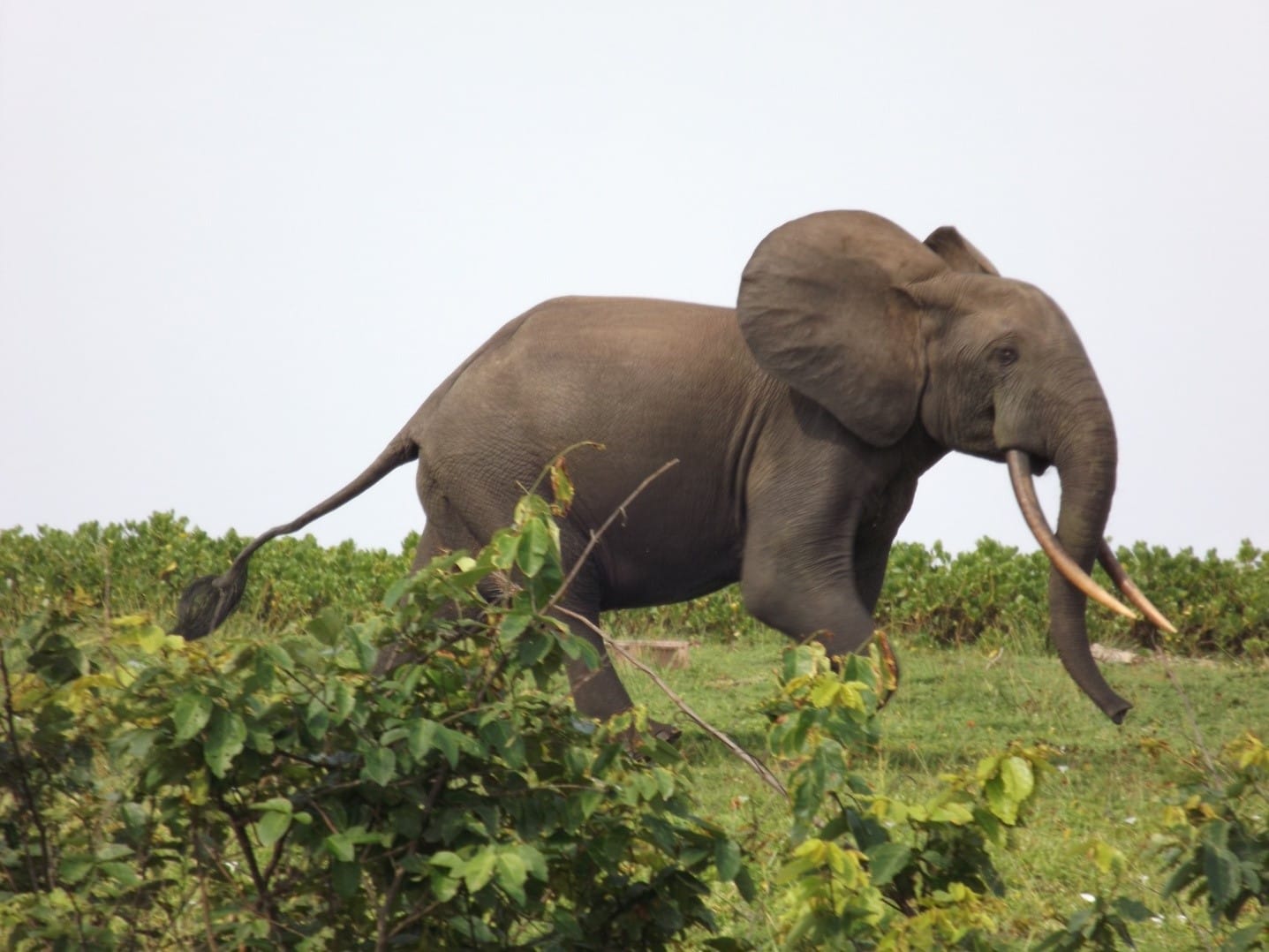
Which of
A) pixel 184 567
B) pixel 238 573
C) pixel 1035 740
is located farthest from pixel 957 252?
pixel 184 567

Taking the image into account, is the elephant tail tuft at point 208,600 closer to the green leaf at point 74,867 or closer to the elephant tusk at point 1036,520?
the elephant tusk at point 1036,520

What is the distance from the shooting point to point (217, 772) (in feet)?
9.77

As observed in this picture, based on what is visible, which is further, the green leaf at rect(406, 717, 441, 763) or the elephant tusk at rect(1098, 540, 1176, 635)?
the elephant tusk at rect(1098, 540, 1176, 635)

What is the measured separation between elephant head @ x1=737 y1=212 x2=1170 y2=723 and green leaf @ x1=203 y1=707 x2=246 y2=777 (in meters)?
3.91

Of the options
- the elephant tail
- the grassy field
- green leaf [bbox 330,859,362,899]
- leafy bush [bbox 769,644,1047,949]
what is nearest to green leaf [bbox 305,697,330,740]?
green leaf [bbox 330,859,362,899]

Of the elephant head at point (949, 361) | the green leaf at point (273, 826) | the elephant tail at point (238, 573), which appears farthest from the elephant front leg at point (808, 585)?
the green leaf at point (273, 826)

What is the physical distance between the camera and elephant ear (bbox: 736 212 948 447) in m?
6.66

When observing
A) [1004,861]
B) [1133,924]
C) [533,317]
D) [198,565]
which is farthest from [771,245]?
[198,565]

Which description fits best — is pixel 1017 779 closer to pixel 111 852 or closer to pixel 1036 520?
pixel 111 852

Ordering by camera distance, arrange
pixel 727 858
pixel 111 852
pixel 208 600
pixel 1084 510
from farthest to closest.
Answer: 1. pixel 208 600
2. pixel 1084 510
3. pixel 111 852
4. pixel 727 858

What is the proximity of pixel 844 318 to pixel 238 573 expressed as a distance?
9.83ft

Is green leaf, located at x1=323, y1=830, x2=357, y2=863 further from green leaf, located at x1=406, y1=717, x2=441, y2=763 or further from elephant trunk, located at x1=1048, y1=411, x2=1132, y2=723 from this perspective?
elephant trunk, located at x1=1048, y1=411, x2=1132, y2=723

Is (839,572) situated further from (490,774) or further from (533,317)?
(490,774)

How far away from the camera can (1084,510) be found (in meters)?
6.30
